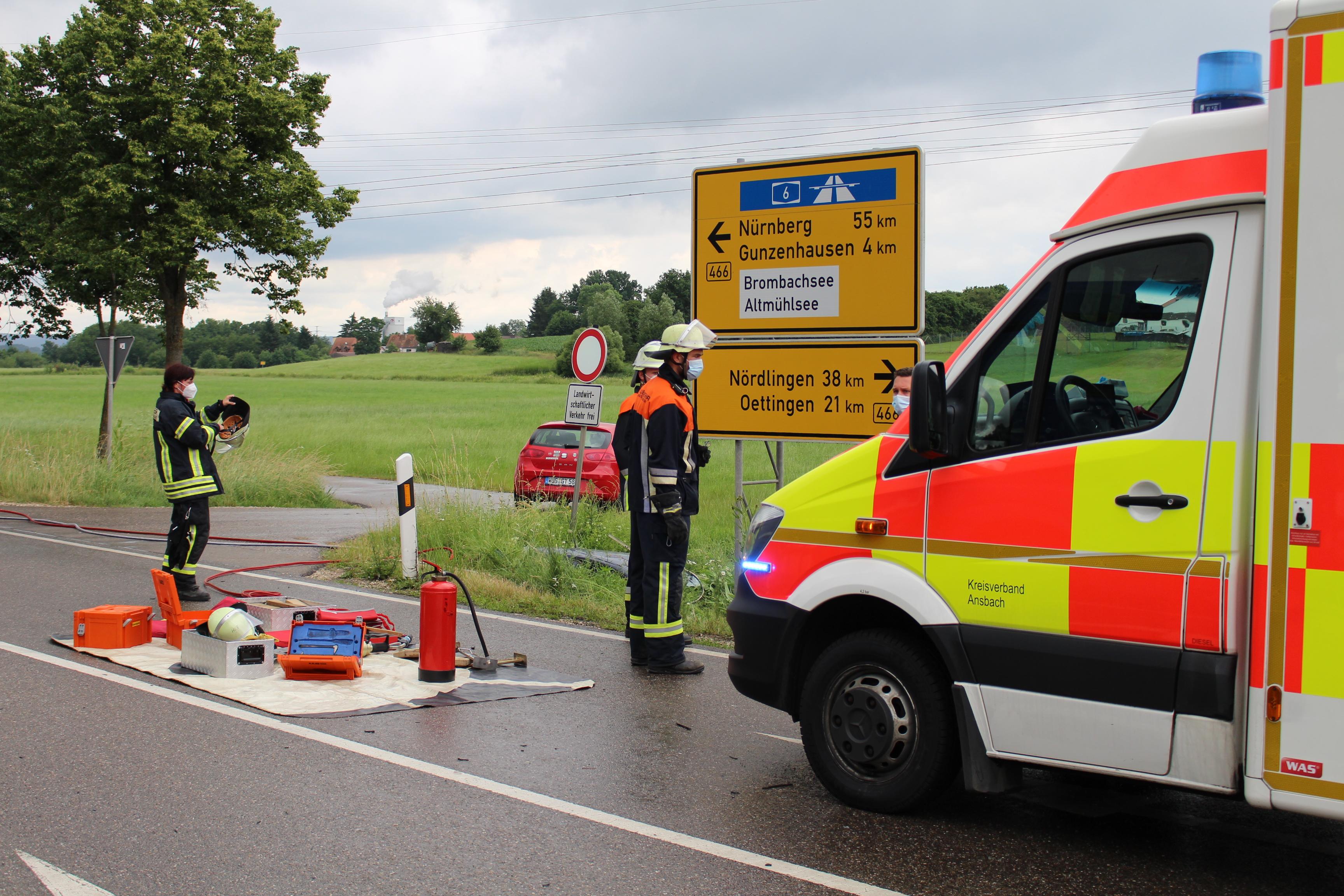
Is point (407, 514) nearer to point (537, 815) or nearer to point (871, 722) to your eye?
point (537, 815)

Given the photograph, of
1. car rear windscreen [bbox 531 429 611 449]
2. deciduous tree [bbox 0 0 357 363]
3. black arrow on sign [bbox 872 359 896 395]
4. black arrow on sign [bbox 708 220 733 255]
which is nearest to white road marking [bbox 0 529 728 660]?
black arrow on sign [bbox 872 359 896 395]

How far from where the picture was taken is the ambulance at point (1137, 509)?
3.34m

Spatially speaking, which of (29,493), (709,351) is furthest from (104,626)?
(29,493)

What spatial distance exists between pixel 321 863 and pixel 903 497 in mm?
2587

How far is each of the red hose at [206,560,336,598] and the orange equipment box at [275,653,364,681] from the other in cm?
143

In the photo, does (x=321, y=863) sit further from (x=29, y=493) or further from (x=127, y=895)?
(x=29, y=493)

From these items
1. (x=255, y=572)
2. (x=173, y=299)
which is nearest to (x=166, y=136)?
(x=173, y=299)

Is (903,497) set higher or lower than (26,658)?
higher

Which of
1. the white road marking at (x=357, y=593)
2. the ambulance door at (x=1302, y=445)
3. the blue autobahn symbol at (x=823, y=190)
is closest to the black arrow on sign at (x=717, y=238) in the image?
the blue autobahn symbol at (x=823, y=190)

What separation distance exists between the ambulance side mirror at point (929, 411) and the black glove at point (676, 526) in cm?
293

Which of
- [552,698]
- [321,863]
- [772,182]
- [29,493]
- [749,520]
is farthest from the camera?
[29,493]

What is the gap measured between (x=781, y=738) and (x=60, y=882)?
3314 mm

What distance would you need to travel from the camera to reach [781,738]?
5703 millimetres

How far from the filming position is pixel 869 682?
176 inches
